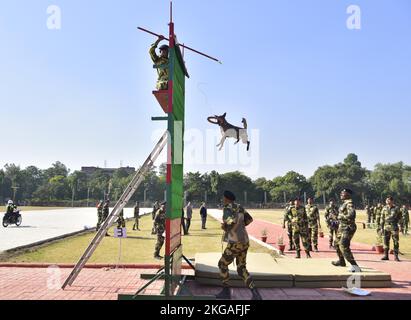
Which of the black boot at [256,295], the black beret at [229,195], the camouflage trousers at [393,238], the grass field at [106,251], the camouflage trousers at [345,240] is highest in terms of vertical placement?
the black beret at [229,195]

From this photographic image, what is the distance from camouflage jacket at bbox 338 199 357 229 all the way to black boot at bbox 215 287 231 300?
11.2 ft

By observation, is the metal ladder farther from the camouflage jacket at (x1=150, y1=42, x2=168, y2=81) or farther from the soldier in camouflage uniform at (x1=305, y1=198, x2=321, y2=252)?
the soldier in camouflage uniform at (x1=305, y1=198, x2=321, y2=252)

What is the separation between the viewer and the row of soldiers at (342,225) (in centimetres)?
818

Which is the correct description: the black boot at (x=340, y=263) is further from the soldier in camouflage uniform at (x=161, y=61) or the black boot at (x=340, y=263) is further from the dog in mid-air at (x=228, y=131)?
the soldier in camouflage uniform at (x=161, y=61)

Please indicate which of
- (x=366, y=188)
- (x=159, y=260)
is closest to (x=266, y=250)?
(x=159, y=260)

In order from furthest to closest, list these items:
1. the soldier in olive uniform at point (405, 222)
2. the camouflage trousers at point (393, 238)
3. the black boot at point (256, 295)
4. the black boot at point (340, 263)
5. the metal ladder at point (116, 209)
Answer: the soldier in olive uniform at point (405, 222), the camouflage trousers at point (393, 238), the black boot at point (340, 263), the metal ladder at point (116, 209), the black boot at point (256, 295)

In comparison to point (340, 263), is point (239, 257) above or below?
above

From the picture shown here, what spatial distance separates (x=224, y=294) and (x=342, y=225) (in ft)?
11.9

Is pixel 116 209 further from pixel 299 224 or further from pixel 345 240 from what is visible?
pixel 299 224

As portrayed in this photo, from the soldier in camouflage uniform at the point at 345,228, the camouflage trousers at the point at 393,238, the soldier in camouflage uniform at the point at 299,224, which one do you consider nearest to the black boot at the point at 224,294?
the soldier in camouflage uniform at the point at 345,228

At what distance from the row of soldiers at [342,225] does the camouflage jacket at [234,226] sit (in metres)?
2.97

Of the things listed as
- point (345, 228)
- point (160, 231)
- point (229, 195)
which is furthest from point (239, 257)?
point (160, 231)

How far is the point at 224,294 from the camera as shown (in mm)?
6434
